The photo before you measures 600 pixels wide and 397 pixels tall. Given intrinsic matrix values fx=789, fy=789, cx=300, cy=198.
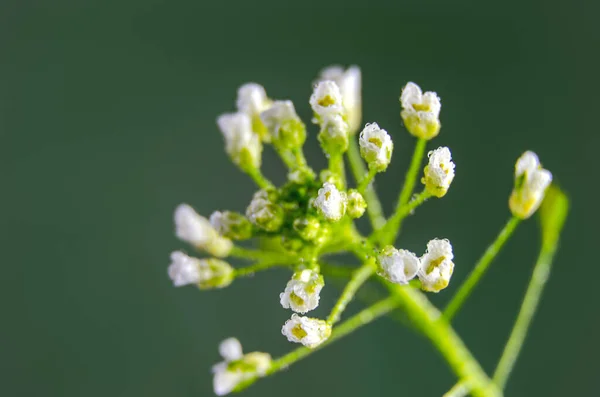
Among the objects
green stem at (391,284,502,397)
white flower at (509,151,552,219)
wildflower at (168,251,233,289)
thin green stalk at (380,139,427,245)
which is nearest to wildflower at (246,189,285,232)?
wildflower at (168,251,233,289)

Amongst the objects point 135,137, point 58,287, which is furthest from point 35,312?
point 135,137

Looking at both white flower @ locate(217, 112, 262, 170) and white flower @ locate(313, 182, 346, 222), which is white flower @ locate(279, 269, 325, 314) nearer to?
white flower @ locate(313, 182, 346, 222)

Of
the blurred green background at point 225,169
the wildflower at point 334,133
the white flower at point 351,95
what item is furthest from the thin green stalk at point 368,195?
the blurred green background at point 225,169

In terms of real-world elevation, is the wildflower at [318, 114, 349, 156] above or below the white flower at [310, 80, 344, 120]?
below

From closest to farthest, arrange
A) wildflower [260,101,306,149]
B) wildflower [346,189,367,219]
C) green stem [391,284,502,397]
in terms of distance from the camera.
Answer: wildflower [346,189,367,219], wildflower [260,101,306,149], green stem [391,284,502,397]

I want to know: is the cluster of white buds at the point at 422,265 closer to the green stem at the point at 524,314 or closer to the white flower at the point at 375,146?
the white flower at the point at 375,146

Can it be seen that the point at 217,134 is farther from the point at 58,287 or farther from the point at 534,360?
the point at 534,360
